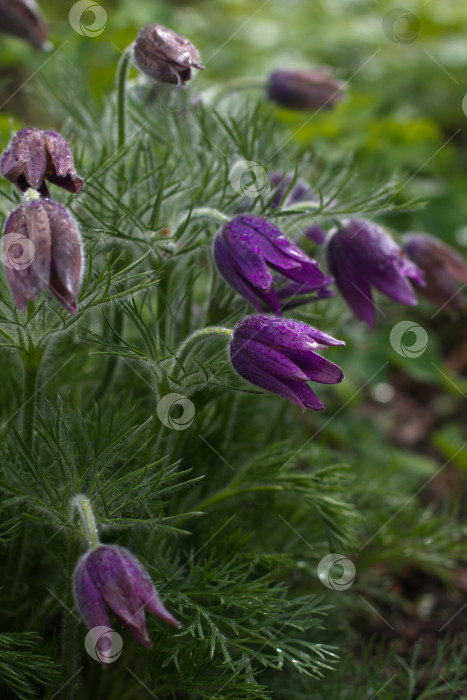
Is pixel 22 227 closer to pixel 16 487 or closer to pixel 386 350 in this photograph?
pixel 16 487

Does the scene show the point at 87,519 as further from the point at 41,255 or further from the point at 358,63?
the point at 358,63

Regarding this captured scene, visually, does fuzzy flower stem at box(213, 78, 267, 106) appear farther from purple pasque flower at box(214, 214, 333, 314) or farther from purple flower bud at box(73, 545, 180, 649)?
purple flower bud at box(73, 545, 180, 649)

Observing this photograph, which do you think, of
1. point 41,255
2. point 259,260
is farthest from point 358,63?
point 41,255

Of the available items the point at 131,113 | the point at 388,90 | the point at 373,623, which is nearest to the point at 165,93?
the point at 131,113

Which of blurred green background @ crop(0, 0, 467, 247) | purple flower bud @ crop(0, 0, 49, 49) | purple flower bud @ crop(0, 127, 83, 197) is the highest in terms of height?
purple flower bud @ crop(0, 0, 49, 49)

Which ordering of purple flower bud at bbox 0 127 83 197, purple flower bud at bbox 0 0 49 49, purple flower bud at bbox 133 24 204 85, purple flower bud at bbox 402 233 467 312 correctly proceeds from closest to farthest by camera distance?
purple flower bud at bbox 0 127 83 197 → purple flower bud at bbox 133 24 204 85 → purple flower bud at bbox 402 233 467 312 → purple flower bud at bbox 0 0 49 49

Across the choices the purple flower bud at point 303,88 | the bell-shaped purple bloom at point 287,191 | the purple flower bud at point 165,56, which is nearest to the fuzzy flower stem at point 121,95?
the purple flower bud at point 165,56

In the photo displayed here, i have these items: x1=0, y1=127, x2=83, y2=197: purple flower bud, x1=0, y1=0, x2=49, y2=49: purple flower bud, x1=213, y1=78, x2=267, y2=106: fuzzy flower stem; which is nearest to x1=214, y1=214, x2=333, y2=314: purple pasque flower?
x1=0, y1=127, x2=83, y2=197: purple flower bud
